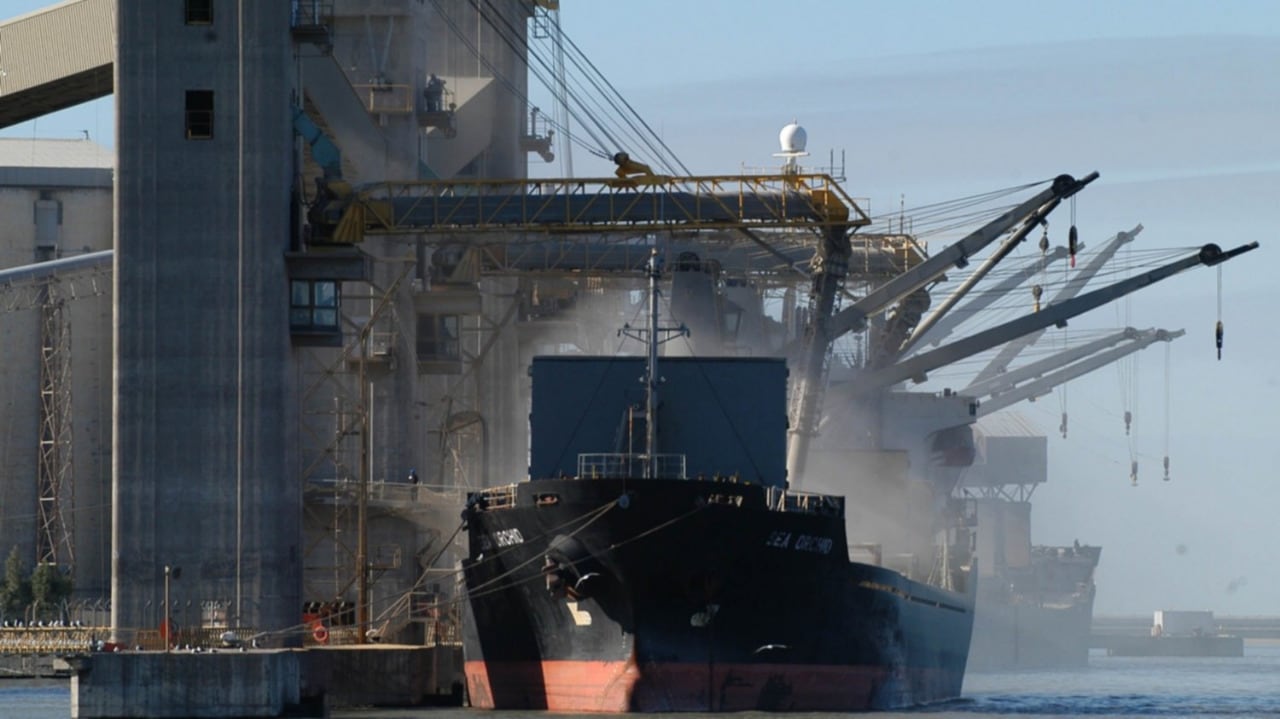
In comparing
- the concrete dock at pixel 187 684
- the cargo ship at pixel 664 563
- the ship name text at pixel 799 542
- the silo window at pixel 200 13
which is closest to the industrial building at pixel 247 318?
the silo window at pixel 200 13

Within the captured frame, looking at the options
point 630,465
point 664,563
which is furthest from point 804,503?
point 664,563

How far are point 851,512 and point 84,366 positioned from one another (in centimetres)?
3304

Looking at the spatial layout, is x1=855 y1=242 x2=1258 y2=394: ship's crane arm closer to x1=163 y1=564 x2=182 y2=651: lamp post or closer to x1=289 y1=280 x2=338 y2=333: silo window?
x1=289 y1=280 x2=338 y2=333: silo window

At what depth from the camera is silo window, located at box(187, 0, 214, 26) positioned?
5150 cm

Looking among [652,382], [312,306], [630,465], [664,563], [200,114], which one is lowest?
[664,563]

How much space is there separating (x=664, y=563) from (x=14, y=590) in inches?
1524

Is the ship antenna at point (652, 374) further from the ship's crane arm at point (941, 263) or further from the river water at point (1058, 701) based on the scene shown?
the ship's crane arm at point (941, 263)

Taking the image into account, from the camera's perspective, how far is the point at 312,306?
53.0 metres

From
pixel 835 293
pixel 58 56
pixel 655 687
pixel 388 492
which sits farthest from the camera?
pixel 388 492

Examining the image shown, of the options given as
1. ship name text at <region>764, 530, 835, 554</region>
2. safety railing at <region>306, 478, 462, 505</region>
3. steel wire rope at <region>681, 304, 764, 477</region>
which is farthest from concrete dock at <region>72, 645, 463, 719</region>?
safety railing at <region>306, 478, 462, 505</region>

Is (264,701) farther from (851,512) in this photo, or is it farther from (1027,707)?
(851,512)

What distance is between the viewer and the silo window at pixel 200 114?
51.5 m

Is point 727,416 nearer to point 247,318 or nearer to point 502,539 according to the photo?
point 502,539

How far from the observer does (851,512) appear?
242 ft
